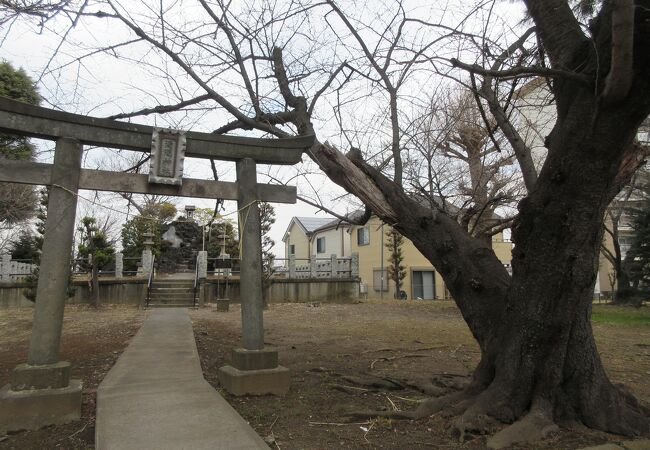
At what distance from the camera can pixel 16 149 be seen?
13.7m

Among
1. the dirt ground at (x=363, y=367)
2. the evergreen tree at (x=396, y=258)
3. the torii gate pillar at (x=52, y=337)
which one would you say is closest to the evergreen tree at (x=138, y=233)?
the evergreen tree at (x=396, y=258)

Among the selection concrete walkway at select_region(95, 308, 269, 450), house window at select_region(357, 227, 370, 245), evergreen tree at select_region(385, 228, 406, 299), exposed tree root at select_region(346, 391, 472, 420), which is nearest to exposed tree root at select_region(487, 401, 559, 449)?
exposed tree root at select_region(346, 391, 472, 420)

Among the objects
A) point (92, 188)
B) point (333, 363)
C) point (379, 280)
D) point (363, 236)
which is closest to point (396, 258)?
point (379, 280)

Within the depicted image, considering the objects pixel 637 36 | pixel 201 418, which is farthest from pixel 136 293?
pixel 637 36

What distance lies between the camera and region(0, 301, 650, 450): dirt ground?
4070 millimetres

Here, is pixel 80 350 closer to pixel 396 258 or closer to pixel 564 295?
pixel 564 295

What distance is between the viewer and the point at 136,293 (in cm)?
1858

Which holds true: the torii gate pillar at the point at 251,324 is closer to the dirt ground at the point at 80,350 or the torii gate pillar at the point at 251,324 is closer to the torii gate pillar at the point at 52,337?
the dirt ground at the point at 80,350

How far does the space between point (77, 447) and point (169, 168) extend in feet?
10.1

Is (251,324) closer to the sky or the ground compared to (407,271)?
closer to the ground

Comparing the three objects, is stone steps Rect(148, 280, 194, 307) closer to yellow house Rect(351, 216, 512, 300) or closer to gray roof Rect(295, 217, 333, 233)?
yellow house Rect(351, 216, 512, 300)

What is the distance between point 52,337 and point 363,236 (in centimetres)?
2762

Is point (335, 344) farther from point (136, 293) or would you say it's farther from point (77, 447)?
point (136, 293)

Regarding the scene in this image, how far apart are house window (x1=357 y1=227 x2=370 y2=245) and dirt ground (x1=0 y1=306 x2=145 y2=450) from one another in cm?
1781
